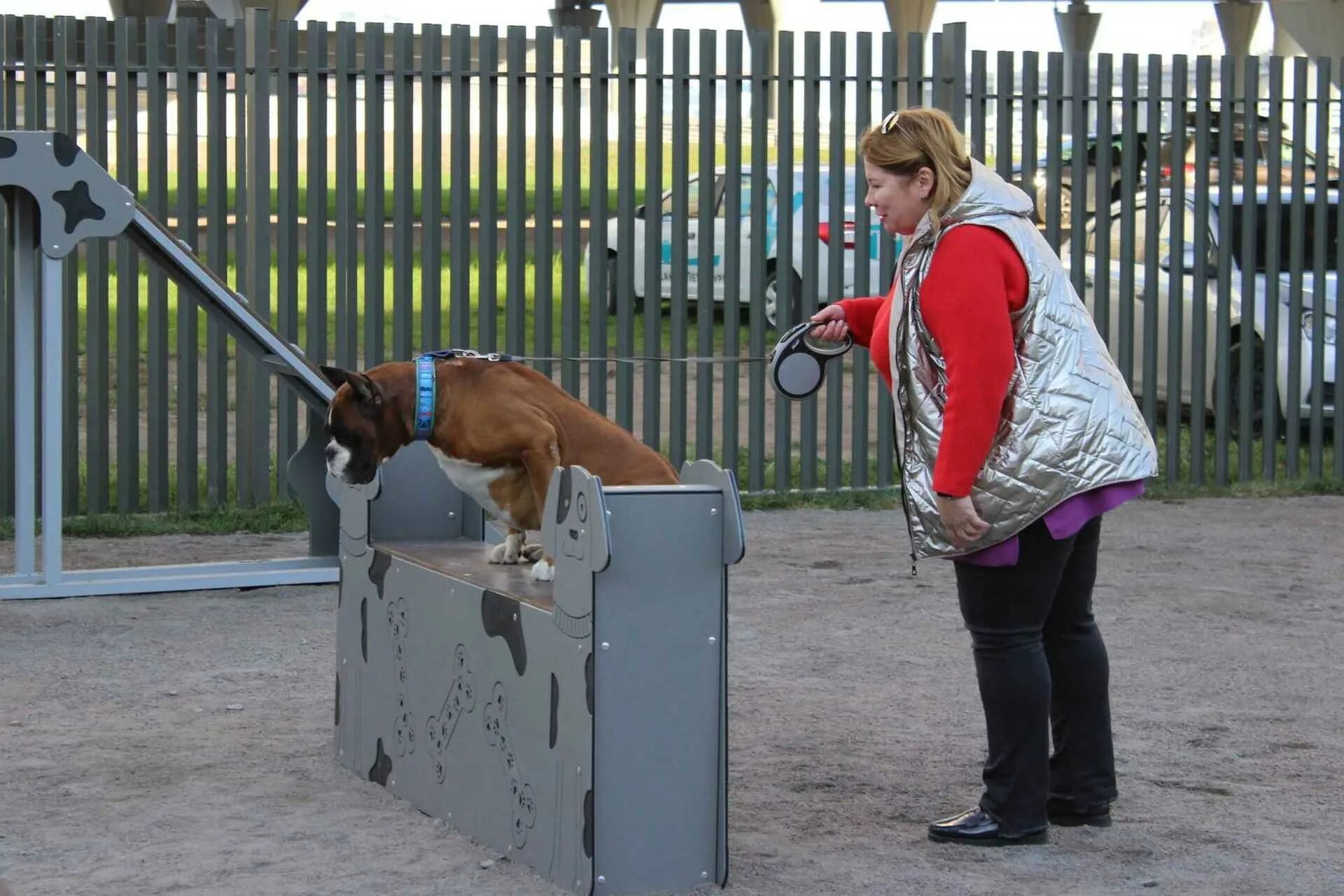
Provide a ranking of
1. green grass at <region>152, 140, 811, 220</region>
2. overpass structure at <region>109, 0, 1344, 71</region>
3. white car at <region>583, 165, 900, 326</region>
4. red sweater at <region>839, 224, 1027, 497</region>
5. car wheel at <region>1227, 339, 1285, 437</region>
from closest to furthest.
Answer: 1. red sweater at <region>839, 224, 1027, 497</region>
2. green grass at <region>152, 140, 811, 220</region>
3. white car at <region>583, 165, 900, 326</region>
4. car wheel at <region>1227, 339, 1285, 437</region>
5. overpass structure at <region>109, 0, 1344, 71</region>

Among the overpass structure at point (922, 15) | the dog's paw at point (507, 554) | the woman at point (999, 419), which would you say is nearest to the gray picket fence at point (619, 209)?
the dog's paw at point (507, 554)

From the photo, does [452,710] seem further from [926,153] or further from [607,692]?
[926,153]

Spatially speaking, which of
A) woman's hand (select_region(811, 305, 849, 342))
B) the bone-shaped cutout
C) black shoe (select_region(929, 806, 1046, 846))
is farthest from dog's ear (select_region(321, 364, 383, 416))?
black shoe (select_region(929, 806, 1046, 846))

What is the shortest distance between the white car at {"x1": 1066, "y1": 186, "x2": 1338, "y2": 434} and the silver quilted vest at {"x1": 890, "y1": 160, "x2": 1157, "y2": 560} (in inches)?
251

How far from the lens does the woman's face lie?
431 cm

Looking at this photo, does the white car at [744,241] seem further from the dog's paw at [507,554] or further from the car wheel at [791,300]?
the dog's paw at [507,554]

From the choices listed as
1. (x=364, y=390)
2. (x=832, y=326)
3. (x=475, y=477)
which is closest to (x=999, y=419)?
(x=832, y=326)

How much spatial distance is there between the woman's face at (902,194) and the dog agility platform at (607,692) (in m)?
0.76

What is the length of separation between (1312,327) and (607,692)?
788cm

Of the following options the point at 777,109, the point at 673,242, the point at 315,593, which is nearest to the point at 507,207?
the point at 673,242

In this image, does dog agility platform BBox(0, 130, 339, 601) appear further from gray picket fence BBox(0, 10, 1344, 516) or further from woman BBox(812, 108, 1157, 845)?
woman BBox(812, 108, 1157, 845)

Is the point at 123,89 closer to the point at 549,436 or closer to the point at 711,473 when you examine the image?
the point at 549,436

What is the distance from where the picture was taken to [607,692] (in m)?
4.06

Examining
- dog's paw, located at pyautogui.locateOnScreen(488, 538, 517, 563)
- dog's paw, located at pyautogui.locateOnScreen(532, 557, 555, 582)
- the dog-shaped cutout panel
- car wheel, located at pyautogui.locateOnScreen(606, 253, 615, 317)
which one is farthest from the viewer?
car wheel, located at pyautogui.locateOnScreen(606, 253, 615, 317)
